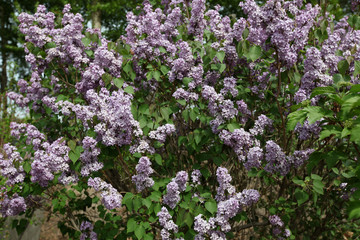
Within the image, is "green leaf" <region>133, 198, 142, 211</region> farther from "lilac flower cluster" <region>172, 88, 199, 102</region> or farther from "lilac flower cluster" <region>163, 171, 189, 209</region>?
"lilac flower cluster" <region>172, 88, 199, 102</region>

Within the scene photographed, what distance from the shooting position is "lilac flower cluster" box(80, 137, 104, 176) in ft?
10.3

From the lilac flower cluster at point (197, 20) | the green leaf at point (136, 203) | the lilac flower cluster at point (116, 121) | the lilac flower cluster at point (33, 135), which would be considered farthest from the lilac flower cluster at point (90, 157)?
the lilac flower cluster at point (197, 20)

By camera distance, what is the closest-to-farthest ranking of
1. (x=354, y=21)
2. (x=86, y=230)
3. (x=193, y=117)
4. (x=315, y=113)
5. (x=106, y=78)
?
(x=315, y=113), (x=193, y=117), (x=106, y=78), (x=354, y=21), (x=86, y=230)

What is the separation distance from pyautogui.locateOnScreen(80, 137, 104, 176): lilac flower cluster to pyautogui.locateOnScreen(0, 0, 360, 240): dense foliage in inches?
0.5

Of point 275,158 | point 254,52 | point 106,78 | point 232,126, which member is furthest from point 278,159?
point 106,78

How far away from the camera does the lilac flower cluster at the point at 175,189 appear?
294cm

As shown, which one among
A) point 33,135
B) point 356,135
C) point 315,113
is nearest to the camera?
point 356,135

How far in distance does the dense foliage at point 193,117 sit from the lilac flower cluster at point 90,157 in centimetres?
1

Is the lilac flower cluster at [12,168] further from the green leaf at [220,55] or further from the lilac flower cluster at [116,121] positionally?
the green leaf at [220,55]

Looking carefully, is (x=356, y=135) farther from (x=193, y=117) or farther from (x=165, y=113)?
(x=165, y=113)

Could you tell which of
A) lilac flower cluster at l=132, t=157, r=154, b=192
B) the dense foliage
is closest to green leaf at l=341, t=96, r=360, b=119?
the dense foliage

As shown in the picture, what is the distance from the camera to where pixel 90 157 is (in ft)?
10.6

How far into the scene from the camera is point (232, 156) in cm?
352

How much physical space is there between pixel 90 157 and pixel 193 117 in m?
0.99
